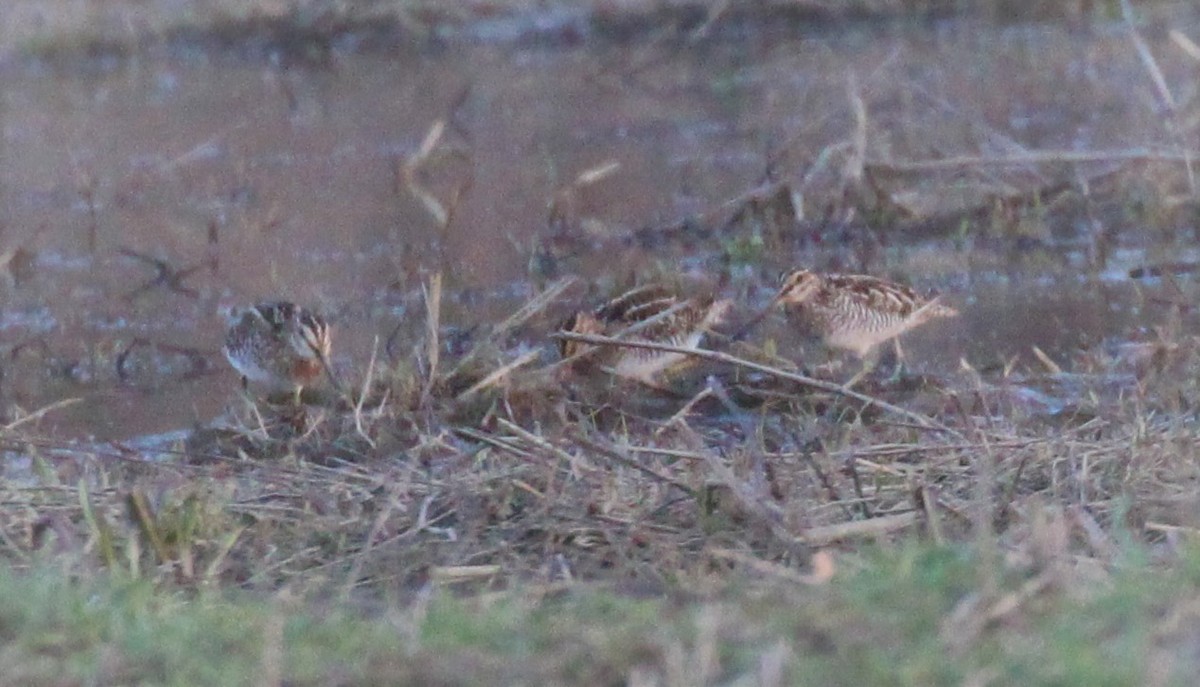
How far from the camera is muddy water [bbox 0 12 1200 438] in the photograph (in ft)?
28.4

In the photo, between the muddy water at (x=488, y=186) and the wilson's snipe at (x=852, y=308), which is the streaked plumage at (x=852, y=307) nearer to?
the wilson's snipe at (x=852, y=308)

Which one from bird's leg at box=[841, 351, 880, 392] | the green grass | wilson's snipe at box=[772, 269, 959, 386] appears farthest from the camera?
wilson's snipe at box=[772, 269, 959, 386]

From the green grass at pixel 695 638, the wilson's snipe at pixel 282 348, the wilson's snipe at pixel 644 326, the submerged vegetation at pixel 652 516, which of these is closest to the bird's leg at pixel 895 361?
the submerged vegetation at pixel 652 516

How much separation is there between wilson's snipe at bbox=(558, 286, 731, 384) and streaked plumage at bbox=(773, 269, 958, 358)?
1.00 feet

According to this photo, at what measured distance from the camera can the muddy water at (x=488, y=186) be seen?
28.4ft

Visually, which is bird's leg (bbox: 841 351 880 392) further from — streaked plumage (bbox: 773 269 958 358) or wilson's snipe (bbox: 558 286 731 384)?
wilson's snipe (bbox: 558 286 731 384)

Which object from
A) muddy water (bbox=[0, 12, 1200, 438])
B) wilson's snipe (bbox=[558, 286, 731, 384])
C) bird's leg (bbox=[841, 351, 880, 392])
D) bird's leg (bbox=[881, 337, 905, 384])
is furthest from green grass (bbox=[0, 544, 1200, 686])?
muddy water (bbox=[0, 12, 1200, 438])

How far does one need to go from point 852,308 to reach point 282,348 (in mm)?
2170

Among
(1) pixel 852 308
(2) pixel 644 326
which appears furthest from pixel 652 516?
(1) pixel 852 308

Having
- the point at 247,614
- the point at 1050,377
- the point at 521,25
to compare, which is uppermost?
the point at 247,614

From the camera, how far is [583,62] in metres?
18.2

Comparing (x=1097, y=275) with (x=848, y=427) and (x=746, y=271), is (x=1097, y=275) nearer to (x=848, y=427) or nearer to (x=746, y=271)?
Result: (x=746, y=271)

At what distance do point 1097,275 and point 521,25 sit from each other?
1203cm

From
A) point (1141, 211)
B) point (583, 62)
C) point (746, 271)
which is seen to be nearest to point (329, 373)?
point (746, 271)
